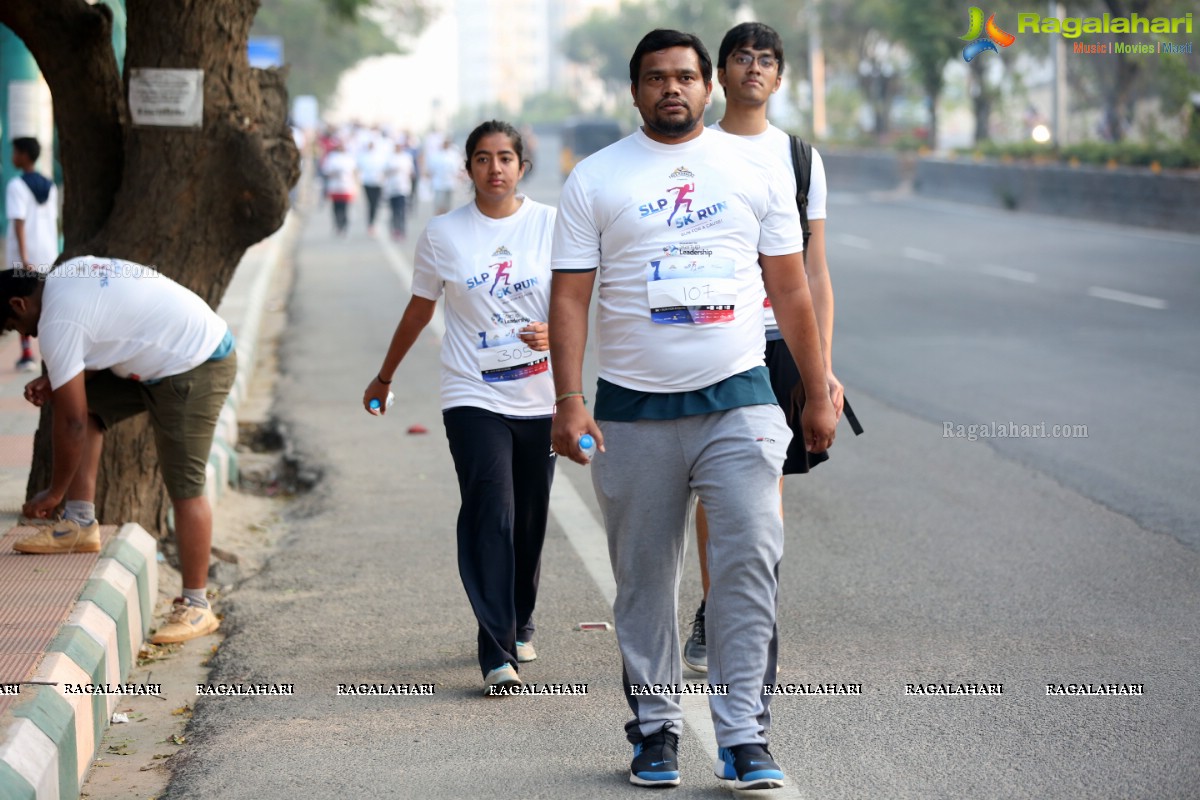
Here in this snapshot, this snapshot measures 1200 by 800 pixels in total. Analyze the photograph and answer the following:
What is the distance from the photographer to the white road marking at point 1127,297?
16.4 m

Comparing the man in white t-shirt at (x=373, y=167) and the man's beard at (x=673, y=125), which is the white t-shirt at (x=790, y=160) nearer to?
the man's beard at (x=673, y=125)

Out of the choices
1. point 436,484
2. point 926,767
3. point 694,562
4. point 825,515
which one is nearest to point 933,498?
point 825,515

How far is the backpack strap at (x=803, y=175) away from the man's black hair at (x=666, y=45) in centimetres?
105

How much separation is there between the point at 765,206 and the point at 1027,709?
1.80m

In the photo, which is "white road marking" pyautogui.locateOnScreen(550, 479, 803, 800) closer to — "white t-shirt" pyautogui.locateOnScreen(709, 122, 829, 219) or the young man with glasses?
the young man with glasses

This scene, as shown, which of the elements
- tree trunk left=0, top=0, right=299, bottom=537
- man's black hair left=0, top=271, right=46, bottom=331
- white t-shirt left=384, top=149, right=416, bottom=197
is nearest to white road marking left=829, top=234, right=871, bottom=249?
white t-shirt left=384, top=149, right=416, bottom=197

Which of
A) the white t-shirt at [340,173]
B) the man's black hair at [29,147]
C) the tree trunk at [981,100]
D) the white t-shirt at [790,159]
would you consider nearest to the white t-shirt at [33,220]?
the man's black hair at [29,147]

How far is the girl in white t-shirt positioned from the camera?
5.35 meters

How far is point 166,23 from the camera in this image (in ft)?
22.9

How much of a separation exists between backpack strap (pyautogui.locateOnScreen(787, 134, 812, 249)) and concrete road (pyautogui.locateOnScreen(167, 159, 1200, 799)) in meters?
1.48

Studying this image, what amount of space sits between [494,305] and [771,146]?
1.05m

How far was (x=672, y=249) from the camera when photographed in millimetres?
4211

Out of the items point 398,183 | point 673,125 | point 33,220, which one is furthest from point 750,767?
point 398,183

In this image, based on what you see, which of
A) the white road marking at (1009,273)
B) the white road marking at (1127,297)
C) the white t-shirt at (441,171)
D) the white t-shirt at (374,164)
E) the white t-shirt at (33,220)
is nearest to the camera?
the white t-shirt at (33,220)
